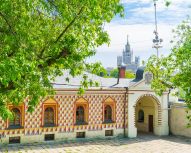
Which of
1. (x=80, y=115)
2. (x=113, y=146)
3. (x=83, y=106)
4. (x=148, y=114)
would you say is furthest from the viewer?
(x=148, y=114)

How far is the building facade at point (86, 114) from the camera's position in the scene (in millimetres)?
23203

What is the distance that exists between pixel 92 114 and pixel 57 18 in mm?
15973

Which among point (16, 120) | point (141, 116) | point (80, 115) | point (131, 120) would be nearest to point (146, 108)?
point (141, 116)

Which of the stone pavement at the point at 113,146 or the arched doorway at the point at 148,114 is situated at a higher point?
the arched doorway at the point at 148,114

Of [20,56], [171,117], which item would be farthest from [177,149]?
[20,56]

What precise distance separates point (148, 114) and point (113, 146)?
8.54 metres

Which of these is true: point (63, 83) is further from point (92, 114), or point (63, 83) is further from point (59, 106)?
point (92, 114)

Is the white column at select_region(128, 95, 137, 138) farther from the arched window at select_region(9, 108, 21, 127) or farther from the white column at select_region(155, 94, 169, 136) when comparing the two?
the arched window at select_region(9, 108, 21, 127)

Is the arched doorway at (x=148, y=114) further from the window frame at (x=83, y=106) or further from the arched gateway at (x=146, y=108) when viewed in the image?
the window frame at (x=83, y=106)

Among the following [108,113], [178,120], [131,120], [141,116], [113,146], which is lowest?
[113,146]

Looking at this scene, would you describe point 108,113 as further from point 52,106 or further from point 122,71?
point 122,71

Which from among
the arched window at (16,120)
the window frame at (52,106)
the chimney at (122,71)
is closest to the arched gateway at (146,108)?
the chimney at (122,71)

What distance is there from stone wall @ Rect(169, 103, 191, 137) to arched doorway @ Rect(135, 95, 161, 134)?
1372mm

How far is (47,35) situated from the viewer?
10664 millimetres
